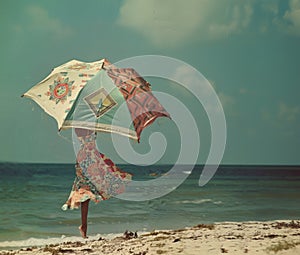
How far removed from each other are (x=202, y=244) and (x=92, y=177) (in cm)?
127

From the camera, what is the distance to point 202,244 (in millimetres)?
4219

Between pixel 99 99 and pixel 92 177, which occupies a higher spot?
pixel 99 99

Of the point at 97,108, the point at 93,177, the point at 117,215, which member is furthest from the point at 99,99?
the point at 117,215

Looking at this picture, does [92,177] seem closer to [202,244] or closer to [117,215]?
[202,244]

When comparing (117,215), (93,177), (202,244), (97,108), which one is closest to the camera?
(202,244)

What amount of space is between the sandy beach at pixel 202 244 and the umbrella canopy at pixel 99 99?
973 millimetres

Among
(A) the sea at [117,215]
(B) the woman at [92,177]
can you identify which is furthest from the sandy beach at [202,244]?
(A) the sea at [117,215]

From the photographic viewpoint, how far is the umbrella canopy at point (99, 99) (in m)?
4.52

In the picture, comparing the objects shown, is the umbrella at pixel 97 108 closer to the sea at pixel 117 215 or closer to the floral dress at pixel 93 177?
the floral dress at pixel 93 177

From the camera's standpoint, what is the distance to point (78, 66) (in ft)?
16.7

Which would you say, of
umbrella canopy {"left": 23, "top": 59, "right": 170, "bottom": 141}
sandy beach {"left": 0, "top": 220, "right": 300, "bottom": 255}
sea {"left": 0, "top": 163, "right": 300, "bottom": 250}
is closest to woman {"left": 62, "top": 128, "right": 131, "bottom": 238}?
umbrella canopy {"left": 23, "top": 59, "right": 170, "bottom": 141}

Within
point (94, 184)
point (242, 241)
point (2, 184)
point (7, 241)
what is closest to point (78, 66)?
point (94, 184)

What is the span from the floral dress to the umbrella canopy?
0.34 metres

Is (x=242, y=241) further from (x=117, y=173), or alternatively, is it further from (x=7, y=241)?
(x=7, y=241)
